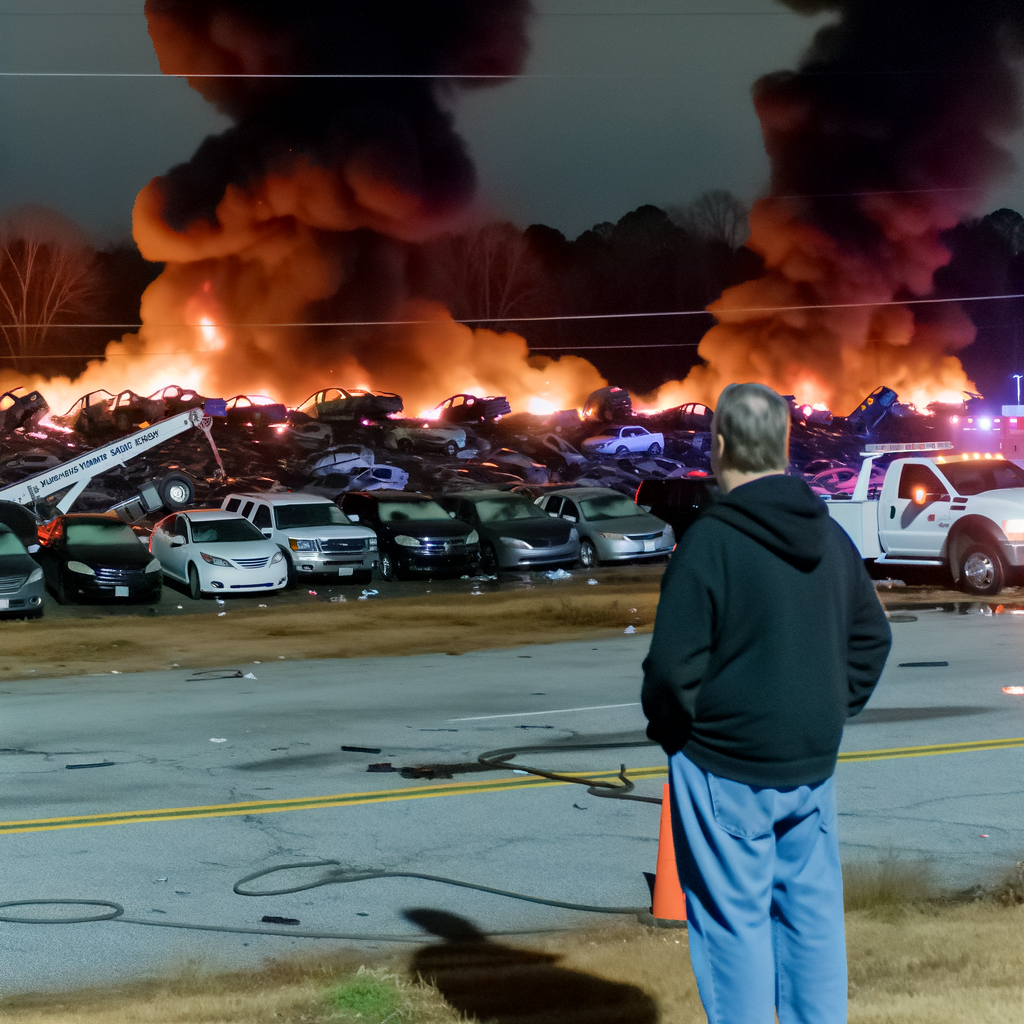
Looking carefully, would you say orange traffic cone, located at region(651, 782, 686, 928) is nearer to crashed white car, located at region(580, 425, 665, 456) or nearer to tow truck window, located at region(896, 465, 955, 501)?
tow truck window, located at region(896, 465, 955, 501)

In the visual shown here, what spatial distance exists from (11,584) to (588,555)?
1172cm

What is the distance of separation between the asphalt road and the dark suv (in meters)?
17.8

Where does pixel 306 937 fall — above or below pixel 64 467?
below

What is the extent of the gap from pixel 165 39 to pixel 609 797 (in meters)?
67.0

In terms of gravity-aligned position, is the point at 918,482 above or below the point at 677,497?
above

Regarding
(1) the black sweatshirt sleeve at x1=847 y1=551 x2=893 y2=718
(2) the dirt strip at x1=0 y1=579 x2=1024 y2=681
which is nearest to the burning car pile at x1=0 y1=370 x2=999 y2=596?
(2) the dirt strip at x1=0 y1=579 x2=1024 y2=681

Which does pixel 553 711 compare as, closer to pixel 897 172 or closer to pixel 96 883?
pixel 96 883

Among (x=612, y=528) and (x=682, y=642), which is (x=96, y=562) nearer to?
(x=612, y=528)

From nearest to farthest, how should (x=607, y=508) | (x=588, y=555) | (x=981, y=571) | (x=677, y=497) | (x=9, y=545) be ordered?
1. (x=981, y=571)
2. (x=9, y=545)
3. (x=588, y=555)
4. (x=607, y=508)
5. (x=677, y=497)

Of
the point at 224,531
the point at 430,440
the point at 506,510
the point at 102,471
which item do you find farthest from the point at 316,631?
the point at 430,440

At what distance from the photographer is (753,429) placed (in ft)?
10.7

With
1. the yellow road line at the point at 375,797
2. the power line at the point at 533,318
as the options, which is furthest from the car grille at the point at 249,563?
the power line at the point at 533,318

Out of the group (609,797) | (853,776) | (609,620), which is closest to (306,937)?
(609,797)

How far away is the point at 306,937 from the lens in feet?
18.4
